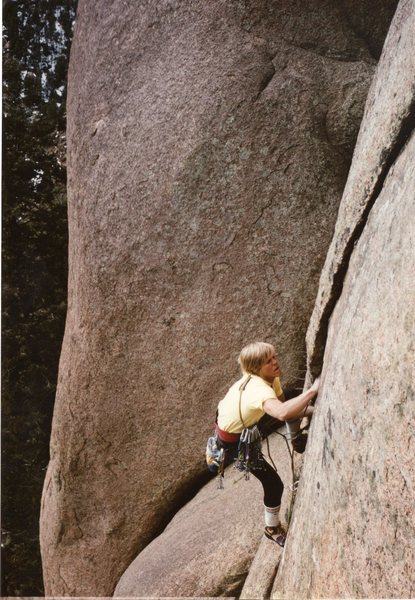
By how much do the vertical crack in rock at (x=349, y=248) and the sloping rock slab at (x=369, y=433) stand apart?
61 millimetres

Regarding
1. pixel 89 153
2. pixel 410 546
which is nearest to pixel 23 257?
pixel 89 153

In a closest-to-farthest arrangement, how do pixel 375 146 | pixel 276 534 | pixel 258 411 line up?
pixel 375 146 → pixel 258 411 → pixel 276 534

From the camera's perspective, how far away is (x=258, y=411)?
3.44 m

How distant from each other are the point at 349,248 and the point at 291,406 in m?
0.80

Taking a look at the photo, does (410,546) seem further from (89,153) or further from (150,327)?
(89,153)

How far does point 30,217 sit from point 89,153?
68cm

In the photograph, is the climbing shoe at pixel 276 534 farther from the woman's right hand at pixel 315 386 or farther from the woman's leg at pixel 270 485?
the woman's right hand at pixel 315 386

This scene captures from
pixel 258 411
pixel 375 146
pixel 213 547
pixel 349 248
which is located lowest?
pixel 213 547

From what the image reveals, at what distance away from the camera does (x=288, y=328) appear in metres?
4.41

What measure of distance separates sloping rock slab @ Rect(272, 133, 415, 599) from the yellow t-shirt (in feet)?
1.13

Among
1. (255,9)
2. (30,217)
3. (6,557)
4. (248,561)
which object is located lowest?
(6,557)

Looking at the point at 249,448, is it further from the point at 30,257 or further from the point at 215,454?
the point at 30,257

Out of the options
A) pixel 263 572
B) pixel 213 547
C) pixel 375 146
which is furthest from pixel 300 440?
pixel 375 146

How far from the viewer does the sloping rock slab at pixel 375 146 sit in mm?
2889
